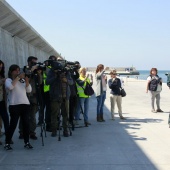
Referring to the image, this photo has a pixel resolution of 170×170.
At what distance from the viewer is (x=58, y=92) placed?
26.5ft

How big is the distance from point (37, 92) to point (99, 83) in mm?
2924

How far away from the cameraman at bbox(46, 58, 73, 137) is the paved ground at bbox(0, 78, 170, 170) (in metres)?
0.38

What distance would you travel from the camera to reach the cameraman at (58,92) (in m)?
8.09

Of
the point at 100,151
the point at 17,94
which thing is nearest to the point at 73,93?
the point at 17,94

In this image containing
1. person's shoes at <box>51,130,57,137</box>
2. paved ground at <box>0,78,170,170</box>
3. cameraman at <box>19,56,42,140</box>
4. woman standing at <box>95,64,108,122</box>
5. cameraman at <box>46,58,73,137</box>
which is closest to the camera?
paved ground at <box>0,78,170,170</box>

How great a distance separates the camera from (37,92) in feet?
27.0

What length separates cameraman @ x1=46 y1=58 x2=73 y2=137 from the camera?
8086 millimetres

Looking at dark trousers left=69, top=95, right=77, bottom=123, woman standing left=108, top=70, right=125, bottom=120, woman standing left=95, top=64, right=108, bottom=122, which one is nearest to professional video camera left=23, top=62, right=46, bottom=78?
dark trousers left=69, top=95, right=77, bottom=123

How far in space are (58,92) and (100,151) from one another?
1.92 m

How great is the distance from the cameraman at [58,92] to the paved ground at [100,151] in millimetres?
379

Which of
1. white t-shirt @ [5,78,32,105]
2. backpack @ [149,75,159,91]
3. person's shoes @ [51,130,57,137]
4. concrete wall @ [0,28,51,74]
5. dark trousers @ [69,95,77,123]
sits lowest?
person's shoes @ [51,130,57,137]

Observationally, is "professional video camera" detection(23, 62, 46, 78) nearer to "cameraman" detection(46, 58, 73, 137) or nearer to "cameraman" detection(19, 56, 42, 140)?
"cameraman" detection(19, 56, 42, 140)

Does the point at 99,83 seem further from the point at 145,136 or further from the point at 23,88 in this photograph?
the point at 23,88

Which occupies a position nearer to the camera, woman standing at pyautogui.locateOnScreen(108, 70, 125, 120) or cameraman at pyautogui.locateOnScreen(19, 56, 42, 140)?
cameraman at pyautogui.locateOnScreen(19, 56, 42, 140)
